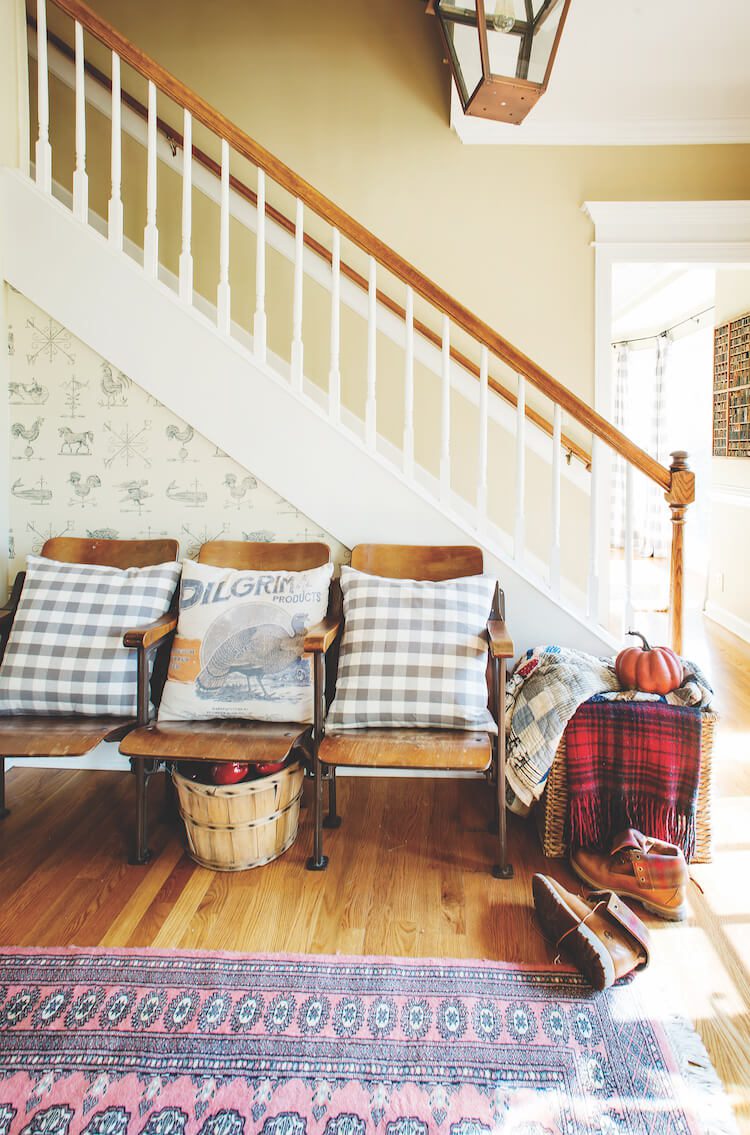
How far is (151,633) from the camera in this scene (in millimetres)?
2434

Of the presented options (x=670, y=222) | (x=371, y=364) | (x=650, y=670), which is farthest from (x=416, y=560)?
(x=670, y=222)

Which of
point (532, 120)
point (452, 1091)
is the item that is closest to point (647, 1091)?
point (452, 1091)

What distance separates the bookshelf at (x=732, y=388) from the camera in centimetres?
519

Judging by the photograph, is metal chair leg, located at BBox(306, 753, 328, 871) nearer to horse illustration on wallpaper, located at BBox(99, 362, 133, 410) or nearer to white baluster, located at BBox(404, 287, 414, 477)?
white baluster, located at BBox(404, 287, 414, 477)

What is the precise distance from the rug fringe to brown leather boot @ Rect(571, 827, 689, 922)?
16.3 inches

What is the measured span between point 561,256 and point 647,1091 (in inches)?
140

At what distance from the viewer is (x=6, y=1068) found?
157 centimetres

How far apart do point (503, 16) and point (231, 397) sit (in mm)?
1396

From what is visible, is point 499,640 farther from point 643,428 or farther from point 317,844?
point 643,428

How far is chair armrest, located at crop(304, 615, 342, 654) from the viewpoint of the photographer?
7.55ft

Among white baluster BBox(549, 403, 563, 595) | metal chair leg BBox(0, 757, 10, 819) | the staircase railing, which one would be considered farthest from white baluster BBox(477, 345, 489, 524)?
metal chair leg BBox(0, 757, 10, 819)

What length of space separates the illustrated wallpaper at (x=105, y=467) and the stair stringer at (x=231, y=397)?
0.06 meters

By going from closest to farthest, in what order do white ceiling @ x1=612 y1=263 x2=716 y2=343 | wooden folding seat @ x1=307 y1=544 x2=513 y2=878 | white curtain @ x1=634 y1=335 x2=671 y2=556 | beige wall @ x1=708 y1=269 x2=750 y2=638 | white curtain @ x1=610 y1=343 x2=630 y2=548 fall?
wooden folding seat @ x1=307 y1=544 x2=513 y2=878
beige wall @ x1=708 y1=269 x2=750 y2=638
white ceiling @ x1=612 y1=263 x2=716 y2=343
white curtain @ x1=634 y1=335 x2=671 y2=556
white curtain @ x1=610 y1=343 x2=630 y2=548

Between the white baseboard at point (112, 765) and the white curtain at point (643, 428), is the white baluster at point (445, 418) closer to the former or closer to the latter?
the white baseboard at point (112, 765)
